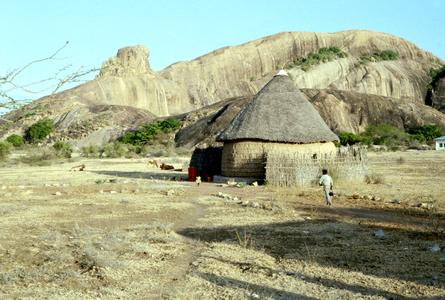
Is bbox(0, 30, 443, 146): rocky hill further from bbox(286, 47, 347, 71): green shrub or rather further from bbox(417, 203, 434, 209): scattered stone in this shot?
bbox(417, 203, 434, 209): scattered stone

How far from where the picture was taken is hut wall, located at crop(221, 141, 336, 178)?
21.9 meters

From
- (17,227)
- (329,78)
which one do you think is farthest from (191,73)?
(17,227)

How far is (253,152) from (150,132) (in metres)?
49.4

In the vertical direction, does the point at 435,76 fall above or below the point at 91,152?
above

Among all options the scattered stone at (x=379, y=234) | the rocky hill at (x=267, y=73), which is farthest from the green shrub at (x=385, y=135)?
the scattered stone at (x=379, y=234)

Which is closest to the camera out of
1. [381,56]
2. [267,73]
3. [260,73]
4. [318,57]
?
[381,56]

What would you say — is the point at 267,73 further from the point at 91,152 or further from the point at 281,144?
the point at 281,144

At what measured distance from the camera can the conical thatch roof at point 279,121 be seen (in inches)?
878

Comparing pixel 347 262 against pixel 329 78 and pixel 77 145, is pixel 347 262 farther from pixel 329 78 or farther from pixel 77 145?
pixel 329 78

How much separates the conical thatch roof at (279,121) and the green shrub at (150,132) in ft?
148

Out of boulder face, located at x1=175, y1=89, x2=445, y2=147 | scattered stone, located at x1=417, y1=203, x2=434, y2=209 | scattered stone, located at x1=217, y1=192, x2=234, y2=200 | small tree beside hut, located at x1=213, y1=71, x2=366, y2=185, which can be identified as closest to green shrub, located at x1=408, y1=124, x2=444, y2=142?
boulder face, located at x1=175, y1=89, x2=445, y2=147

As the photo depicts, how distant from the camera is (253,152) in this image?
877 inches

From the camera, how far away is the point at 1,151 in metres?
44.1

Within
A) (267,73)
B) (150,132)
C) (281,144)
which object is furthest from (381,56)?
(281,144)
